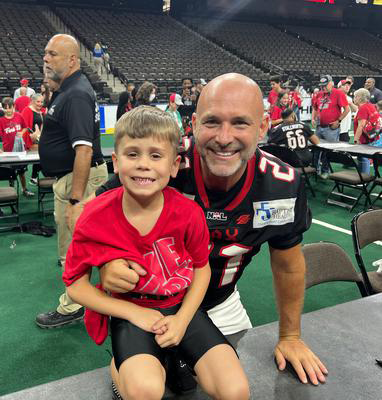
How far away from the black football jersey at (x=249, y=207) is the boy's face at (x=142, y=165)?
28 cm

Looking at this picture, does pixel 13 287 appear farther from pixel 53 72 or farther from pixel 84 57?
pixel 84 57

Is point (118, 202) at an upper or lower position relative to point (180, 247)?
upper

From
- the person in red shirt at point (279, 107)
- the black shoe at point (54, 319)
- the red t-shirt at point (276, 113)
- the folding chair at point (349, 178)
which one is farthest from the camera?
the red t-shirt at point (276, 113)

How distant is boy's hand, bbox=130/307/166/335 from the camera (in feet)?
3.76

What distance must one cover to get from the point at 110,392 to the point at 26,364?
1631 millimetres

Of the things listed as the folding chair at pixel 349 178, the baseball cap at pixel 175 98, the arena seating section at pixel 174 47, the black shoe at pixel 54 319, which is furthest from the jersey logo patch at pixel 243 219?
the arena seating section at pixel 174 47

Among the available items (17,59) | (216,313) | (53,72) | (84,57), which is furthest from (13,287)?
(84,57)

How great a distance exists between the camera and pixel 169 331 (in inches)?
45.1

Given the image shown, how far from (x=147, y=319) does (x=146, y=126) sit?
565mm

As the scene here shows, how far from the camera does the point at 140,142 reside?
121 centimetres

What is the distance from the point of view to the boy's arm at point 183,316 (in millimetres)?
1141

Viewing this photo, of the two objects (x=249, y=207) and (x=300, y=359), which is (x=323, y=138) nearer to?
(x=249, y=207)

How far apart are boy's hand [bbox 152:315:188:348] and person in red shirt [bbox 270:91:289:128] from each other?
7.45m

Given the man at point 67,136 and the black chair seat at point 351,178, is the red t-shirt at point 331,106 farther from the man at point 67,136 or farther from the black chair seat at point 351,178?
the man at point 67,136
